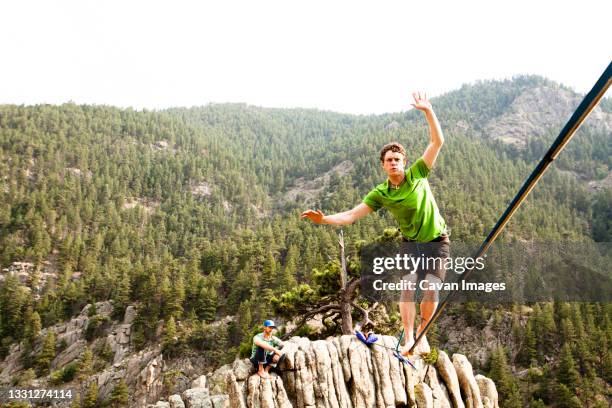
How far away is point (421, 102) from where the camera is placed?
11.1 ft

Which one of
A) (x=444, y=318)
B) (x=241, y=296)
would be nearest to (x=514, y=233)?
(x=444, y=318)

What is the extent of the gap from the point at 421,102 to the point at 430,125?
0.68ft

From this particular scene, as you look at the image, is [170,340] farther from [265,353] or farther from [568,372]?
[568,372]

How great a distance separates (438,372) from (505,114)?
16701cm

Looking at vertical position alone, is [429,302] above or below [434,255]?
below

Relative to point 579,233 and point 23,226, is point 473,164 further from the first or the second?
point 23,226

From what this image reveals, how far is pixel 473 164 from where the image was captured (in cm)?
9994

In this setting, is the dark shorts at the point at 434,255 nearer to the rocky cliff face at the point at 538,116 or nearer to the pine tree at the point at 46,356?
the pine tree at the point at 46,356

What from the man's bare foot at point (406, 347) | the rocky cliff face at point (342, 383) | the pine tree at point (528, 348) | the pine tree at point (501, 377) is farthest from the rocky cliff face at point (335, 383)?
the pine tree at point (528, 348)

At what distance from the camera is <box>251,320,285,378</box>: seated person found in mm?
11414

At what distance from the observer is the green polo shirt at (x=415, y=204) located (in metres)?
3.81

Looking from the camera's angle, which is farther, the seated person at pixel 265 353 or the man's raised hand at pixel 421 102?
the seated person at pixel 265 353

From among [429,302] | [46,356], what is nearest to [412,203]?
[429,302]

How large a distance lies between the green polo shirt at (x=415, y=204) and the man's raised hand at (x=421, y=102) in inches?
23.4
